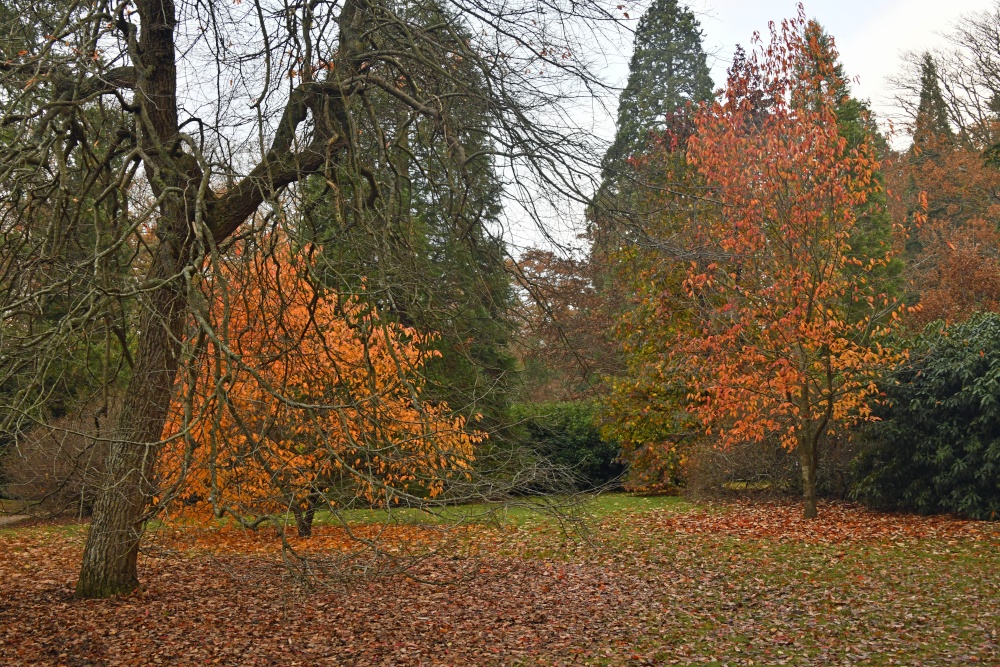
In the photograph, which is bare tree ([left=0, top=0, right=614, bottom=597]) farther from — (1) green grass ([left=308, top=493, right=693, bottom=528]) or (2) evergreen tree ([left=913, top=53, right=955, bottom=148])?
(2) evergreen tree ([left=913, top=53, right=955, bottom=148])

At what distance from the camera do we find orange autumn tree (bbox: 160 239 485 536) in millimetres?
4234

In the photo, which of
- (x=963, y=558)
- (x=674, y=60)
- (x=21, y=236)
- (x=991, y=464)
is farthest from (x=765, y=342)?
(x=674, y=60)

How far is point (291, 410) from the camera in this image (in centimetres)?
593

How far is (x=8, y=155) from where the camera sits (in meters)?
5.37

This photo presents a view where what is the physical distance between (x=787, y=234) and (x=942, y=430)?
3.50 meters

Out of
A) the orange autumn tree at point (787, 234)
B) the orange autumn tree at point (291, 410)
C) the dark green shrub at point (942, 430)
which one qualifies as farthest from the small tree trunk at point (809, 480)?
the orange autumn tree at point (291, 410)

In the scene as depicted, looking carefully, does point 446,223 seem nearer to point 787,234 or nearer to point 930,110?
point 787,234

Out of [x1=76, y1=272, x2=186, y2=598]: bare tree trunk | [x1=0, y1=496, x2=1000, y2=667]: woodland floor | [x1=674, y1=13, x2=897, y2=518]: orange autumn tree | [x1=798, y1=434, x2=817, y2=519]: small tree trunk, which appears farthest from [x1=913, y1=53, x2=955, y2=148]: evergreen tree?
[x1=76, y1=272, x2=186, y2=598]: bare tree trunk

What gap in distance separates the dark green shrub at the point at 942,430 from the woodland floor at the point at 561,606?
76 centimetres

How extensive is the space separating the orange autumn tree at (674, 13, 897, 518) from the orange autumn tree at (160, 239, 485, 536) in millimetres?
4408

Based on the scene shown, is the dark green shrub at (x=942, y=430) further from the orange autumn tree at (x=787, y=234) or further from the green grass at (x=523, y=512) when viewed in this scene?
the green grass at (x=523, y=512)

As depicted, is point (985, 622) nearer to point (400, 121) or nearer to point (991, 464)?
point (991, 464)

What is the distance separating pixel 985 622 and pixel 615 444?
13.0 m

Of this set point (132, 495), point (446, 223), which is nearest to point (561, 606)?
point (446, 223)
